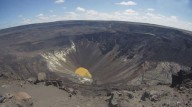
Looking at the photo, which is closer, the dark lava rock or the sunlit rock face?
the dark lava rock

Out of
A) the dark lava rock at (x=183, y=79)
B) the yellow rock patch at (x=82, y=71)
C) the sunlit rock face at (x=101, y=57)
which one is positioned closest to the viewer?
the dark lava rock at (x=183, y=79)

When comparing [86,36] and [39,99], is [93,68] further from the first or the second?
[39,99]

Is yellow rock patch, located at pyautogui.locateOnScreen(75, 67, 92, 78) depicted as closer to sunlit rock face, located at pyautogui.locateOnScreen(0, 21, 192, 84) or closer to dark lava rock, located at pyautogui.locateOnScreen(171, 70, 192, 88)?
sunlit rock face, located at pyautogui.locateOnScreen(0, 21, 192, 84)

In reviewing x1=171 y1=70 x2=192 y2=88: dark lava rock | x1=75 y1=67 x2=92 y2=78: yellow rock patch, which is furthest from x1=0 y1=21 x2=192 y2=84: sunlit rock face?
x1=171 y1=70 x2=192 y2=88: dark lava rock

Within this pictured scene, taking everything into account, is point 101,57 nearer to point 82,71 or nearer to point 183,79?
point 82,71

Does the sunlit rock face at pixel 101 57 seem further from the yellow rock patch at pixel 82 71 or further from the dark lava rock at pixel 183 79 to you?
the dark lava rock at pixel 183 79

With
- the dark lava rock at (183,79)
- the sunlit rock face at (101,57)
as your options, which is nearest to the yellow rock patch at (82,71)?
the sunlit rock face at (101,57)

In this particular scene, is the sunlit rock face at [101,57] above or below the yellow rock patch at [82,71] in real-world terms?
above

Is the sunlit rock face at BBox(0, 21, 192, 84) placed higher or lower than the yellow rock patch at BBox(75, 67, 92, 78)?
higher
